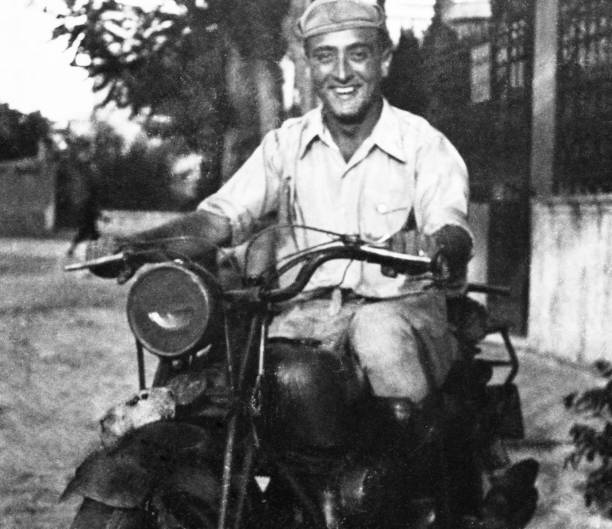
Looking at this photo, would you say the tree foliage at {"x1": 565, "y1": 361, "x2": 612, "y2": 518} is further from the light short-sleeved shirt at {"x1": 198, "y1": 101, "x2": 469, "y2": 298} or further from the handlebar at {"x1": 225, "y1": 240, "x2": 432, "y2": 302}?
the handlebar at {"x1": 225, "y1": 240, "x2": 432, "y2": 302}

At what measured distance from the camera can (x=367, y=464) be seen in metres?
2.50

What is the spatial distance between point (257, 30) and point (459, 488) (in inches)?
98.2

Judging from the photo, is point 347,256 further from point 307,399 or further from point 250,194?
point 250,194

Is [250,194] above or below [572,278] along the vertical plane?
above

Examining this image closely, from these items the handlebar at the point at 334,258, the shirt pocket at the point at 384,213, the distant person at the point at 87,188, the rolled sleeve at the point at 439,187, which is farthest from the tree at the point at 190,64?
the handlebar at the point at 334,258

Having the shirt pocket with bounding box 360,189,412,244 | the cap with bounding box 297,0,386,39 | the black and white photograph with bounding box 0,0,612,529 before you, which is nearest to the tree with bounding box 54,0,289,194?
the black and white photograph with bounding box 0,0,612,529

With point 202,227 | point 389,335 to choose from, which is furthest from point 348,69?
point 389,335

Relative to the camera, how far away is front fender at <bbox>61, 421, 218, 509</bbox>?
2211 mm

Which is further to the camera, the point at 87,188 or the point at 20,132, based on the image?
the point at 87,188

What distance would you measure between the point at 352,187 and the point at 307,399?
3.72 feet

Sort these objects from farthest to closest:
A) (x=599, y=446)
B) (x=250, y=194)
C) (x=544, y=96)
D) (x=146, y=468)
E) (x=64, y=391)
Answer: (x=544, y=96)
(x=64, y=391)
(x=599, y=446)
(x=250, y=194)
(x=146, y=468)

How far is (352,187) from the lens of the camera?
3338mm

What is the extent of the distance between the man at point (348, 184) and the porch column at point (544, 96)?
356cm

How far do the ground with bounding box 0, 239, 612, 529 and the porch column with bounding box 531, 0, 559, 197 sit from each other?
1.37m
